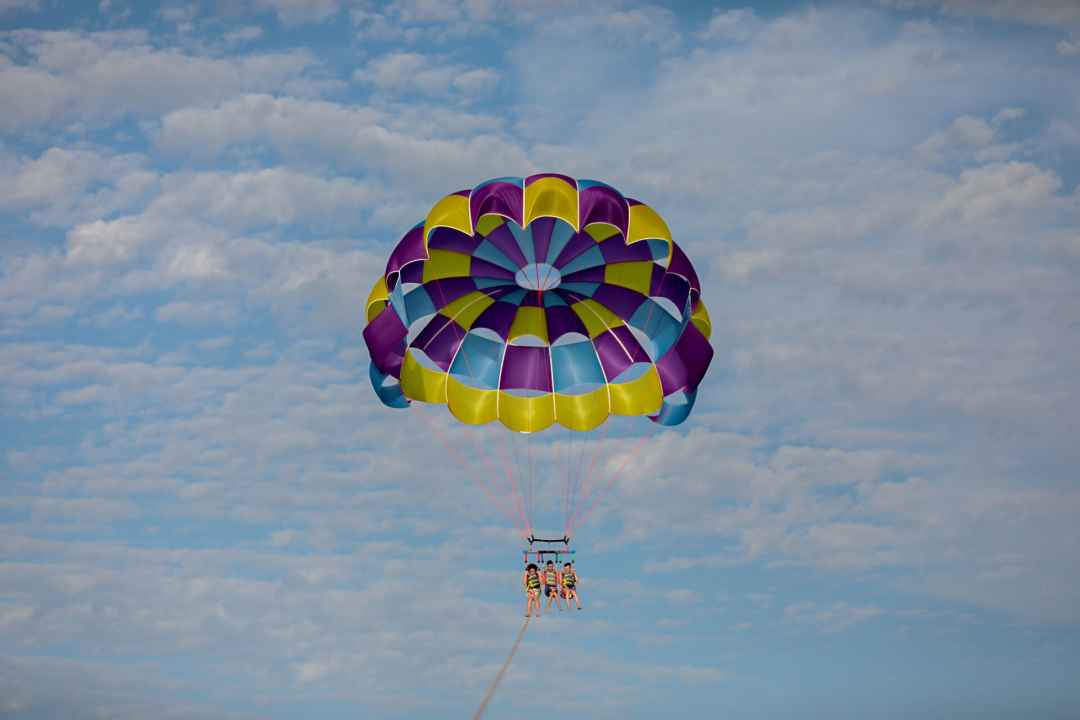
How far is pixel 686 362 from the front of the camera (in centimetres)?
2877

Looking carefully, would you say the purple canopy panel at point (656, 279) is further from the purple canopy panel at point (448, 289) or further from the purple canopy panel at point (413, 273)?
the purple canopy panel at point (413, 273)

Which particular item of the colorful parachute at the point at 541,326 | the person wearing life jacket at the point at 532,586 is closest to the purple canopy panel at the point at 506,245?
the colorful parachute at the point at 541,326

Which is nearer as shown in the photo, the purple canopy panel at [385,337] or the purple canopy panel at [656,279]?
the purple canopy panel at [385,337]

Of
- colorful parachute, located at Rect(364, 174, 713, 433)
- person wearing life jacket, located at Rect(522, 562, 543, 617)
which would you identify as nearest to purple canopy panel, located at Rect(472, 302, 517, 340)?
colorful parachute, located at Rect(364, 174, 713, 433)

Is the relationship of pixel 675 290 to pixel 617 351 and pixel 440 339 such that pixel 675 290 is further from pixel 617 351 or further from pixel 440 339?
pixel 440 339

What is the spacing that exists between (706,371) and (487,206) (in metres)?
6.05

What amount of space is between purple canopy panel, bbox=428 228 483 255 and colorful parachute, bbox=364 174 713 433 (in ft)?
0.08

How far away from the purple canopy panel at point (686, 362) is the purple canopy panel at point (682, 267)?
1.01 metres

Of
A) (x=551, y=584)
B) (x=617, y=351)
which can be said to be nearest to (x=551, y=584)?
(x=551, y=584)

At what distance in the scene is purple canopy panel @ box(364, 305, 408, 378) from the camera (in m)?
28.7

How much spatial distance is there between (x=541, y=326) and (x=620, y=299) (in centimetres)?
183

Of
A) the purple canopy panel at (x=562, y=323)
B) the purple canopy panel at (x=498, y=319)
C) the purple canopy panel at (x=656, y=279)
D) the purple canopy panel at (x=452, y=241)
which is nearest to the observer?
the purple canopy panel at (x=452, y=241)

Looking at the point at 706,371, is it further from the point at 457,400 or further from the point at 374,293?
the point at 374,293

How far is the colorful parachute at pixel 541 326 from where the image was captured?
28781mm
